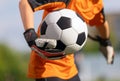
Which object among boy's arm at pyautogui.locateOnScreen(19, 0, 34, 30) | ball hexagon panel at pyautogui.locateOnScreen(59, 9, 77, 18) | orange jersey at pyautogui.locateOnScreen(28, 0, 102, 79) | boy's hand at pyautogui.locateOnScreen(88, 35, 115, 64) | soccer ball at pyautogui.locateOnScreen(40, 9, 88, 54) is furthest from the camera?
boy's hand at pyautogui.locateOnScreen(88, 35, 115, 64)

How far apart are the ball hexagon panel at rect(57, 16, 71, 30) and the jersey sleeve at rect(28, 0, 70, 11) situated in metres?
0.21

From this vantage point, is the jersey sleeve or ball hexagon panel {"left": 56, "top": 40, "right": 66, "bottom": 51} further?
the jersey sleeve

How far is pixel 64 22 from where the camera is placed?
249 inches

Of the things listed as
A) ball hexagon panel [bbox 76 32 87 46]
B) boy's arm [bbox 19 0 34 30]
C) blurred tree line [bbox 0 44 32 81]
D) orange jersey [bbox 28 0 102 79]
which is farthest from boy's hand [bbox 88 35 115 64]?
blurred tree line [bbox 0 44 32 81]

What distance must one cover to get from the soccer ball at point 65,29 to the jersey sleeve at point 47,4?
0.11 metres

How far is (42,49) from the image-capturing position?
6.09 m

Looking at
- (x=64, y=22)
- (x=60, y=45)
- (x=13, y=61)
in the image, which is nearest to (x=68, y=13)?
(x=64, y=22)

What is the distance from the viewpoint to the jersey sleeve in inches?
247

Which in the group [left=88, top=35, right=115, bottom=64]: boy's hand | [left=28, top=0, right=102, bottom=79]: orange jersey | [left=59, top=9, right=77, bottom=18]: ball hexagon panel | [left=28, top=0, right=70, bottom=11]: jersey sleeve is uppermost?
[left=28, top=0, right=70, bottom=11]: jersey sleeve

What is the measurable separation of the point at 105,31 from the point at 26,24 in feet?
4.92

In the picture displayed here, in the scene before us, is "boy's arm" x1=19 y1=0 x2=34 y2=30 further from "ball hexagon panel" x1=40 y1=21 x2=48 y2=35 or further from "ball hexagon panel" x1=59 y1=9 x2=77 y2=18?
"ball hexagon panel" x1=59 y1=9 x2=77 y2=18

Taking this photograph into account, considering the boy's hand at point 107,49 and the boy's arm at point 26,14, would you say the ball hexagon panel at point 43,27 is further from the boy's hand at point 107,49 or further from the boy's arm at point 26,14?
the boy's hand at point 107,49

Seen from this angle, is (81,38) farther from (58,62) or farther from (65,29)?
(58,62)

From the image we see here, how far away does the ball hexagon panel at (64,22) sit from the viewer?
6.28 metres
